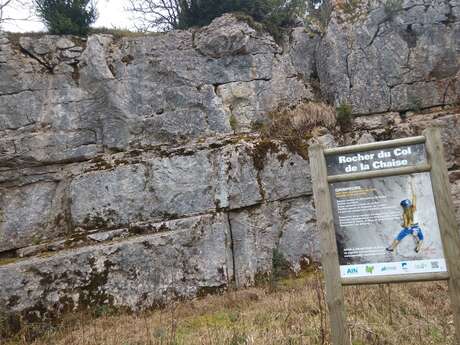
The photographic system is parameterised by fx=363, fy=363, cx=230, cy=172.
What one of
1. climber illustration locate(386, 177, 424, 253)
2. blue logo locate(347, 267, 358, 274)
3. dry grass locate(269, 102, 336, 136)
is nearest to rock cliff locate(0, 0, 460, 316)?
dry grass locate(269, 102, 336, 136)

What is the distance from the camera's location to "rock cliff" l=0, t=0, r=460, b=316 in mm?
6910

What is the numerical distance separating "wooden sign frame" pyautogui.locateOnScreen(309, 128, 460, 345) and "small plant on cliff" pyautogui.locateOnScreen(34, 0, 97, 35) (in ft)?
27.4

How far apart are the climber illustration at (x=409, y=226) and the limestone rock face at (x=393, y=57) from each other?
695cm

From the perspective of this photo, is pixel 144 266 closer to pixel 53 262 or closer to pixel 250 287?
pixel 53 262

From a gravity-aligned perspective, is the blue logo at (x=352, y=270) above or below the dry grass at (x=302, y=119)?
below

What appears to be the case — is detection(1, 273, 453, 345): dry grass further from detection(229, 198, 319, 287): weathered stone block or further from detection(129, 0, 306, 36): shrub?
detection(129, 0, 306, 36): shrub

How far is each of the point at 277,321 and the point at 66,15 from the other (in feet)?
30.3

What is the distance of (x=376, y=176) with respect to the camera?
3.18 m

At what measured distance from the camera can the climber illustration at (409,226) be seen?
3049 mm

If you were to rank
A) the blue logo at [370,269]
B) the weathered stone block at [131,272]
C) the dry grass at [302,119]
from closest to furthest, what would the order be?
1. the blue logo at [370,269]
2. the weathered stone block at [131,272]
3. the dry grass at [302,119]

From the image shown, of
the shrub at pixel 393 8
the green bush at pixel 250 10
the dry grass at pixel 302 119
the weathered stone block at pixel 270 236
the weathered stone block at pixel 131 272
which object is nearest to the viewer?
the weathered stone block at pixel 131 272

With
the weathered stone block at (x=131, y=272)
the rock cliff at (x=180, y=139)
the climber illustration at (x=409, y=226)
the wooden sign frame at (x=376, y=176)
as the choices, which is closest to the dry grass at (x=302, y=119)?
the rock cliff at (x=180, y=139)

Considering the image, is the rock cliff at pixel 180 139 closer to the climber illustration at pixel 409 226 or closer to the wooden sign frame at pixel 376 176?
the wooden sign frame at pixel 376 176

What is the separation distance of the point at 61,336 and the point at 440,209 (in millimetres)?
5340
